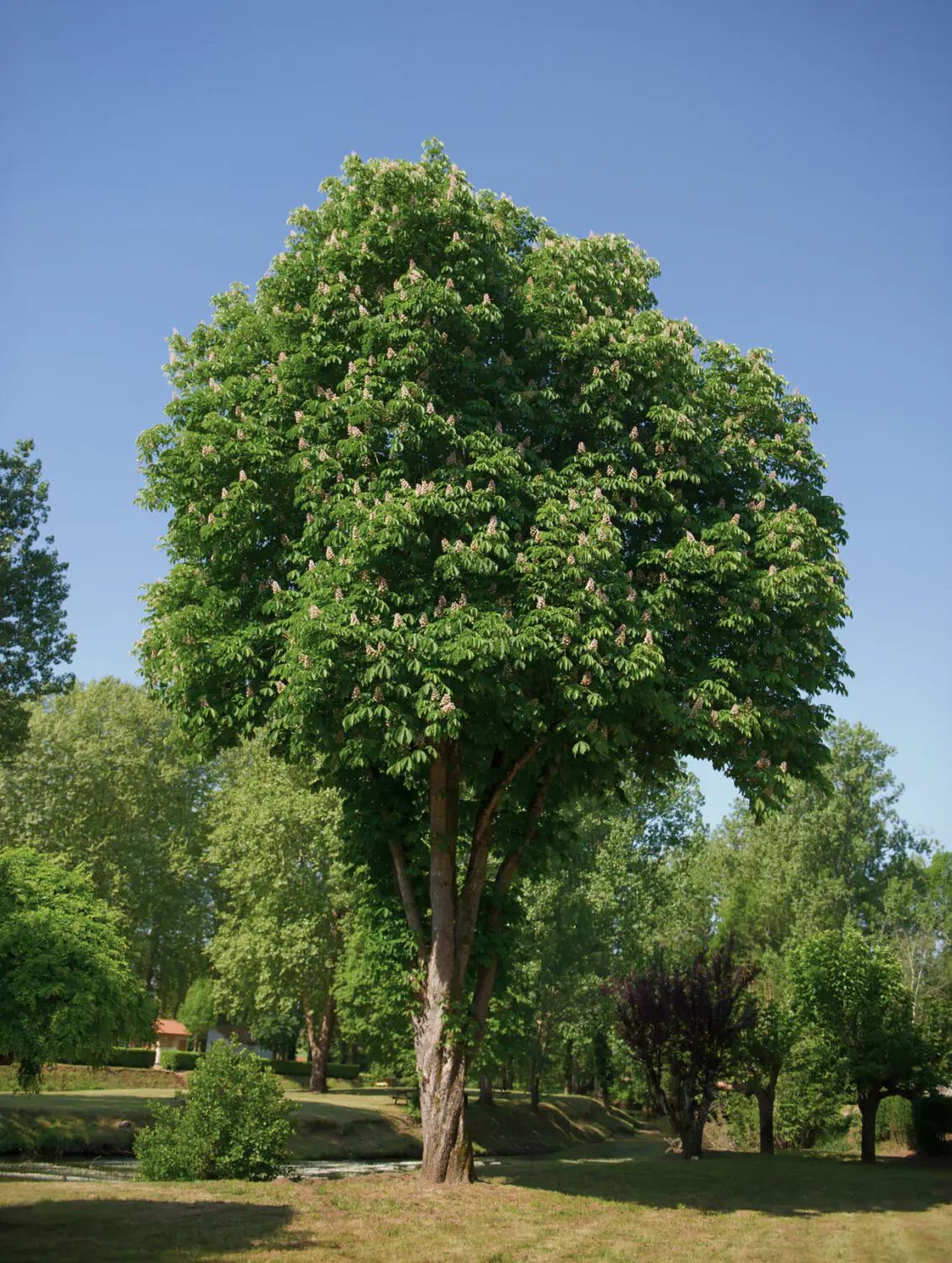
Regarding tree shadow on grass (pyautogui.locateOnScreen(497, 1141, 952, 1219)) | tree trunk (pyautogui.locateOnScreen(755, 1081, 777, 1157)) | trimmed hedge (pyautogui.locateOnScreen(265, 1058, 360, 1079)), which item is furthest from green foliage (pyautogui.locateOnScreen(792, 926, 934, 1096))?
trimmed hedge (pyautogui.locateOnScreen(265, 1058, 360, 1079))

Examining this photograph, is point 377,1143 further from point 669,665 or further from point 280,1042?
point 280,1042

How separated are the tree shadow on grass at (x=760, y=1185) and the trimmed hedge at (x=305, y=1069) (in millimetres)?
33734

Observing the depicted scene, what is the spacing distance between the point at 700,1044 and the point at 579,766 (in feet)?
39.8

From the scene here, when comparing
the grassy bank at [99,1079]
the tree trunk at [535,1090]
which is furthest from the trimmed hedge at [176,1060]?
the tree trunk at [535,1090]

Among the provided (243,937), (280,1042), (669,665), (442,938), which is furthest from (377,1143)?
(280,1042)

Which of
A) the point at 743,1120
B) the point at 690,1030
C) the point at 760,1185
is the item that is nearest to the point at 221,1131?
the point at 760,1185

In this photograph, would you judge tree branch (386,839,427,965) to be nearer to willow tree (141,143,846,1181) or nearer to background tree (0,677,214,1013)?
willow tree (141,143,846,1181)

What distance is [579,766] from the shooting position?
17844 mm

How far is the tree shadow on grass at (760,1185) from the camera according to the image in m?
16.4

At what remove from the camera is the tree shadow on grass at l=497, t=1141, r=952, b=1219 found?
16.4 m

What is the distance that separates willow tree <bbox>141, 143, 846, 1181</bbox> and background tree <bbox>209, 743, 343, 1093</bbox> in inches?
875

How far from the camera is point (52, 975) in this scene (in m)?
18.7

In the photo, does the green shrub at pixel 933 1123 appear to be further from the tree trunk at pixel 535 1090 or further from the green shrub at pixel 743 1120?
Result: the tree trunk at pixel 535 1090

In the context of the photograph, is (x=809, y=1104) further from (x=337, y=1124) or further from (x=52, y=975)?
(x=52, y=975)
